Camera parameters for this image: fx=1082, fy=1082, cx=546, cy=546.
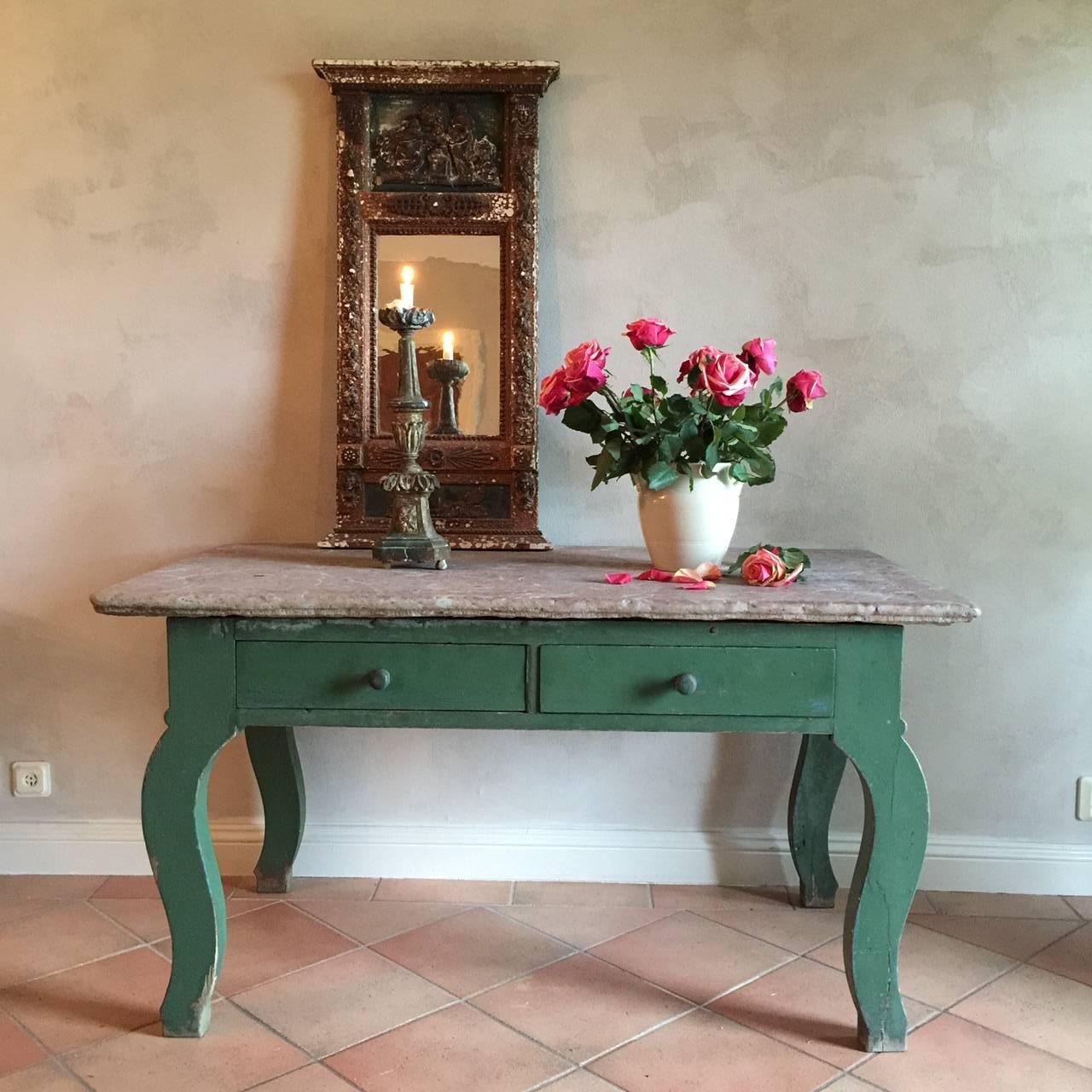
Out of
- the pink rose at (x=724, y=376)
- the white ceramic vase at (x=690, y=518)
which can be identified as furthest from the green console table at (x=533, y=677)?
the pink rose at (x=724, y=376)

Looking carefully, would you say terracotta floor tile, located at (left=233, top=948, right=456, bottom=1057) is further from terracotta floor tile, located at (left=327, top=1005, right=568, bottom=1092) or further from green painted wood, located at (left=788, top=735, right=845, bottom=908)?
green painted wood, located at (left=788, top=735, right=845, bottom=908)

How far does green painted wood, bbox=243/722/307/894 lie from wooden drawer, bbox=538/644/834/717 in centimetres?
91

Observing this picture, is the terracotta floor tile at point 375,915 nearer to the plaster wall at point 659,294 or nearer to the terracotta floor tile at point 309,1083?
the plaster wall at point 659,294

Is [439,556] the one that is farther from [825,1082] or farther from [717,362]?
[825,1082]

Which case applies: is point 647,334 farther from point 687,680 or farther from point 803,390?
point 687,680

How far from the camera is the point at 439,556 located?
213 cm

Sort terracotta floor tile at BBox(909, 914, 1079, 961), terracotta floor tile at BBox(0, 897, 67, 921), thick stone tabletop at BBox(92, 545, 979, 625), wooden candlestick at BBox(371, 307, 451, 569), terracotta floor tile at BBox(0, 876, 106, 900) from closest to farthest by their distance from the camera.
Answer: thick stone tabletop at BBox(92, 545, 979, 625)
wooden candlestick at BBox(371, 307, 451, 569)
terracotta floor tile at BBox(909, 914, 1079, 961)
terracotta floor tile at BBox(0, 897, 67, 921)
terracotta floor tile at BBox(0, 876, 106, 900)

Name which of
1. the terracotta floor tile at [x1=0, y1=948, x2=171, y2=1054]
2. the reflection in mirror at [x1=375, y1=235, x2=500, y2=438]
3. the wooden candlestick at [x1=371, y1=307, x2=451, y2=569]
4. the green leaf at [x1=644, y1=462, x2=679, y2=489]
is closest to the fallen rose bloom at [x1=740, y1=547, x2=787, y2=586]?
the green leaf at [x1=644, y1=462, x2=679, y2=489]

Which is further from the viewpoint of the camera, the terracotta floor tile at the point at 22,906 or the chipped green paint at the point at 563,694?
the terracotta floor tile at the point at 22,906

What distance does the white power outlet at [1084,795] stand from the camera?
2.57 meters

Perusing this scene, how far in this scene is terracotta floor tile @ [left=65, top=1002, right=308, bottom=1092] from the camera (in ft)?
6.00

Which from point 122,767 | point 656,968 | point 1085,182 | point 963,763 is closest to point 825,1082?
point 656,968

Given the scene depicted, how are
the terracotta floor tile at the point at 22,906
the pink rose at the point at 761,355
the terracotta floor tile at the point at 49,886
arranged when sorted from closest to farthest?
the pink rose at the point at 761,355 → the terracotta floor tile at the point at 22,906 → the terracotta floor tile at the point at 49,886

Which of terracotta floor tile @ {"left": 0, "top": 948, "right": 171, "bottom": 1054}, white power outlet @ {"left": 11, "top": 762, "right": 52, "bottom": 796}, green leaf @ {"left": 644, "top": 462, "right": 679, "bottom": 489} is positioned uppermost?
green leaf @ {"left": 644, "top": 462, "right": 679, "bottom": 489}
